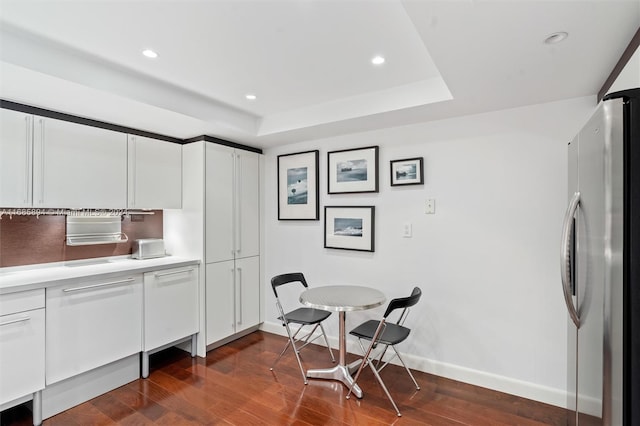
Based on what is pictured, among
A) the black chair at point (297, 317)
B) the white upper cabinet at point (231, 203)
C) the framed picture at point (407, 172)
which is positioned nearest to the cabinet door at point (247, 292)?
the white upper cabinet at point (231, 203)

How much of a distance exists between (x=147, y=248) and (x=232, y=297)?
103 centimetres

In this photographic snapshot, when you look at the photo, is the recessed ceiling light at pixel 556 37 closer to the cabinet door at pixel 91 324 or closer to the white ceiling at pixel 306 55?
the white ceiling at pixel 306 55

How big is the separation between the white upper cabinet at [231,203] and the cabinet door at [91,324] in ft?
2.75

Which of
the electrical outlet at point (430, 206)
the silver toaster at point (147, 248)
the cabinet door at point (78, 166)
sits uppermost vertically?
the cabinet door at point (78, 166)

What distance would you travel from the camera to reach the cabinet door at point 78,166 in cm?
253

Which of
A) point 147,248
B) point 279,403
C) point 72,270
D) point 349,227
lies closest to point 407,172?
point 349,227

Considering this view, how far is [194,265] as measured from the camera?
11.0 feet

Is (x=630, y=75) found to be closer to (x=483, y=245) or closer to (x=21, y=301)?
(x=483, y=245)

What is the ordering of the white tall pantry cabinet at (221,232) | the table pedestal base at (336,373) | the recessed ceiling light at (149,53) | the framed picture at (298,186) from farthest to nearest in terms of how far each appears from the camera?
the framed picture at (298,186)
the white tall pantry cabinet at (221,232)
the table pedestal base at (336,373)
the recessed ceiling light at (149,53)

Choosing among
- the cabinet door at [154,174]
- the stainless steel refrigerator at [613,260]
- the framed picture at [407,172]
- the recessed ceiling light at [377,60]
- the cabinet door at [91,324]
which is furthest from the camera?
the cabinet door at [154,174]

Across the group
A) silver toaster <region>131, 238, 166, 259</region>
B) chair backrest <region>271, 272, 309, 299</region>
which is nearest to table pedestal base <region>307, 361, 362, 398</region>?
chair backrest <region>271, 272, 309, 299</region>

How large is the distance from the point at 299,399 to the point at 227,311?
1.40 m

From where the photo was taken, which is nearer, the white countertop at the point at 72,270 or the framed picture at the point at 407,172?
the white countertop at the point at 72,270

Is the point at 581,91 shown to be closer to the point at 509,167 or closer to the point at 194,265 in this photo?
the point at 509,167
